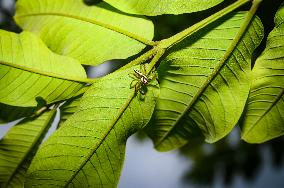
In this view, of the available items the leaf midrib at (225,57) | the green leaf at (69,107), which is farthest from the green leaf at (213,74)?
the green leaf at (69,107)

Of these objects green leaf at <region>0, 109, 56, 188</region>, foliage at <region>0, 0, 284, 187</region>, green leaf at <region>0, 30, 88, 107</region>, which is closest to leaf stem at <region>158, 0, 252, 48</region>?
foliage at <region>0, 0, 284, 187</region>

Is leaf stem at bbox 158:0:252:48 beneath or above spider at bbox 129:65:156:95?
above

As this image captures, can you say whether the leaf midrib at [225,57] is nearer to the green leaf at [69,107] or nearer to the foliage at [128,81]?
the foliage at [128,81]

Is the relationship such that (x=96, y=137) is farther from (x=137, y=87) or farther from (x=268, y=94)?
(x=268, y=94)

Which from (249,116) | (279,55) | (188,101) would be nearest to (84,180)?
(188,101)

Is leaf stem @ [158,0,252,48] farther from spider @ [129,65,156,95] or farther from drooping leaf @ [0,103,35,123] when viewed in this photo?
drooping leaf @ [0,103,35,123]

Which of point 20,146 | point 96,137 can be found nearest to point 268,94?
point 96,137
